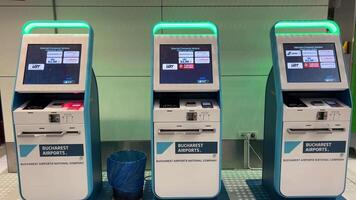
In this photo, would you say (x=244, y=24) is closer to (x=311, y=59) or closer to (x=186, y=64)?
(x=311, y=59)

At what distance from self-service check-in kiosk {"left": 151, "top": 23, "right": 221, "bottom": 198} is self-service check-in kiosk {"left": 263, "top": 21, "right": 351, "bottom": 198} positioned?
0.52 m

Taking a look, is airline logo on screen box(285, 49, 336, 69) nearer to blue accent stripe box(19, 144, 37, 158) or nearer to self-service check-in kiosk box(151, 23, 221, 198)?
self-service check-in kiosk box(151, 23, 221, 198)

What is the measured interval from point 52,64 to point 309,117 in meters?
2.10

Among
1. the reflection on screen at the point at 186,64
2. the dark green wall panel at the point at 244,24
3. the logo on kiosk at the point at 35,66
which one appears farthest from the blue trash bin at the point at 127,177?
the dark green wall panel at the point at 244,24

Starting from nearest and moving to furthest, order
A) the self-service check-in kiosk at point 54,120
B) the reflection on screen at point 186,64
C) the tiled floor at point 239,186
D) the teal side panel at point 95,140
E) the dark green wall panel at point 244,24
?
the self-service check-in kiosk at point 54,120
the reflection on screen at point 186,64
the teal side panel at point 95,140
the tiled floor at point 239,186
the dark green wall panel at point 244,24

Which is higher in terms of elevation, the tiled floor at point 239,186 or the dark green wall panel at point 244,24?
the dark green wall panel at point 244,24

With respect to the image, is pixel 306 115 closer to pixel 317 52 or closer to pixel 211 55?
pixel 317 52

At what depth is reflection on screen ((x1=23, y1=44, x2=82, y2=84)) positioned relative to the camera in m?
2.72

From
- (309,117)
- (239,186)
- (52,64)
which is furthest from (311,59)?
(52,64)

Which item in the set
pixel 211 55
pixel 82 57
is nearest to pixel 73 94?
pixel 82 57

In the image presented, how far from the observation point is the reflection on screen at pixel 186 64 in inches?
109

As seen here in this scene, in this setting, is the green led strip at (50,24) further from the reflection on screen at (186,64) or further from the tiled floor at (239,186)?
the tiled floor at (239,186)

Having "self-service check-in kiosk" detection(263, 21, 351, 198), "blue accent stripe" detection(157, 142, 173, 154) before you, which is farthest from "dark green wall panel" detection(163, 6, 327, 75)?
"blue accent stripe" detection(157, 142, 173, 154)

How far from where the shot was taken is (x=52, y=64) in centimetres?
278
